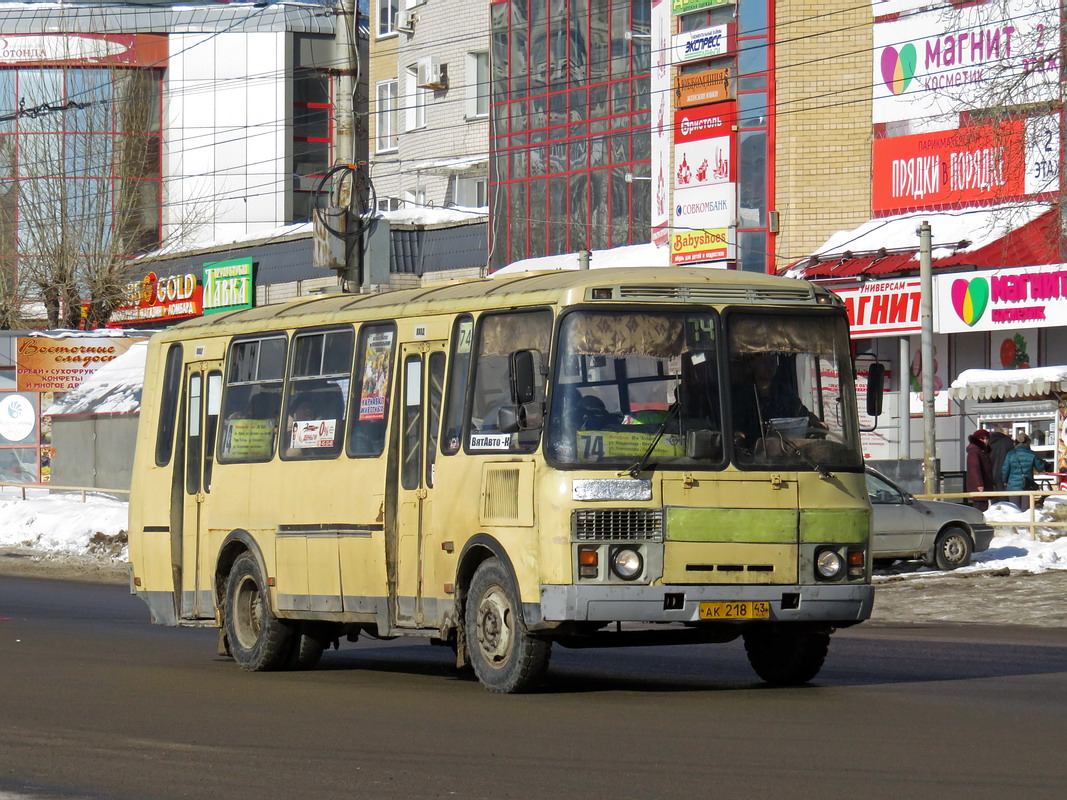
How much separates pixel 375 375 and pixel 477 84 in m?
40.1

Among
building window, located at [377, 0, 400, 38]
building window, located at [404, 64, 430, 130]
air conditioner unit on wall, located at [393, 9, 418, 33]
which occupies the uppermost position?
building window, located at [377, 0, 400, 38]

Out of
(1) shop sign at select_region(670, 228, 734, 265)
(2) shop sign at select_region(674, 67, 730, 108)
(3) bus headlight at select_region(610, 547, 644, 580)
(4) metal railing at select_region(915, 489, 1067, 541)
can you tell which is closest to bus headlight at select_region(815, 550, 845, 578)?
(3) bus headlight at select_region(610, 547, 644, 580)

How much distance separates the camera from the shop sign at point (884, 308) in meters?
32.3

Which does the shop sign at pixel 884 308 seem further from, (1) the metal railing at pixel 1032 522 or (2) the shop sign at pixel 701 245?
(1) the metal railing at pixel 1032 522

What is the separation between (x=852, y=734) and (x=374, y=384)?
15.5ft

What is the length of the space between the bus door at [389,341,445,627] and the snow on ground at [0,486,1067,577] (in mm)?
12756

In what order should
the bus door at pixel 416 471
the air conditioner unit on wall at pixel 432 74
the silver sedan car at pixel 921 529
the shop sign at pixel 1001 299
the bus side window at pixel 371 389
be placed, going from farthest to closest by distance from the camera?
the air conditioner unit on wall at pixel 432 74 < the shop sign at pixel 1001 299 < the silver sedan car at pixel 921 529 < the bus side window at pixel 371 389 < the bus door at pixel 416 471

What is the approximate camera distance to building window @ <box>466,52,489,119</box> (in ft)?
171

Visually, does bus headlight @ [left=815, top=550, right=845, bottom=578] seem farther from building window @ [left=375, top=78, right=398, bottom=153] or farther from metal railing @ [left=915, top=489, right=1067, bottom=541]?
building window @ [left=375, top=78, right=398, bottom=153]

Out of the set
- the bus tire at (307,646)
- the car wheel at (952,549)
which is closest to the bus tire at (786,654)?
the bus tire at (307,646)

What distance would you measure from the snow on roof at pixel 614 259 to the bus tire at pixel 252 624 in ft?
75.6

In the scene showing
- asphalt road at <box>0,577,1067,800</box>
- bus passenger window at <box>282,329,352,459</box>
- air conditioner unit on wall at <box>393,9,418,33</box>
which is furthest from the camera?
air conditioner unit on wall at <box>393,9,418,33</box>

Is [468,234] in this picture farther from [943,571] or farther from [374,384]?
[374,384]

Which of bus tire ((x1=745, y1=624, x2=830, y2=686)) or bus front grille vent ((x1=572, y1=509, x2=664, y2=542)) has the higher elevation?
bus front grille vent ((x1=572, y1=509, x2=664, y2=542))
